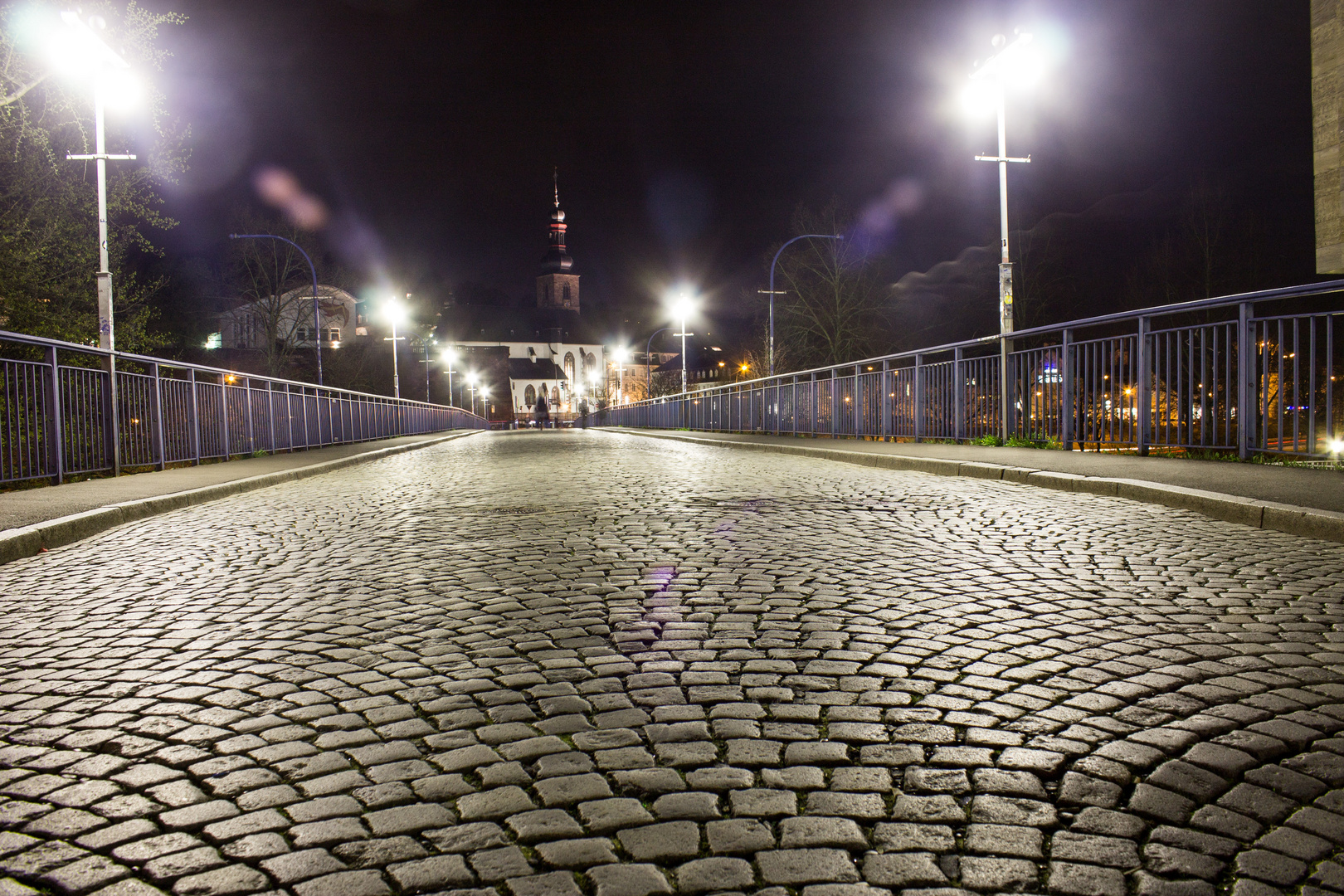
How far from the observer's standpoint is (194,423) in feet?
50.1

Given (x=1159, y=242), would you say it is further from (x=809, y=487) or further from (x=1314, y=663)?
(x=1314, y=663)

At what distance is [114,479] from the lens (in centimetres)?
1201

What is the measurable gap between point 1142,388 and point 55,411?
13737 millimetres

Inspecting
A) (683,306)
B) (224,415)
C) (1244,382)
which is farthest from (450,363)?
(1244,382)

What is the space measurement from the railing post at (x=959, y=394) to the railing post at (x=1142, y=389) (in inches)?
179

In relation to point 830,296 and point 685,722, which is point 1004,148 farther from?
point 830,296

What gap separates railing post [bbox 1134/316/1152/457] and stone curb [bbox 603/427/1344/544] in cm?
229

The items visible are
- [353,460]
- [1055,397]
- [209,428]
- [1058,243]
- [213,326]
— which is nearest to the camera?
[1055,397]

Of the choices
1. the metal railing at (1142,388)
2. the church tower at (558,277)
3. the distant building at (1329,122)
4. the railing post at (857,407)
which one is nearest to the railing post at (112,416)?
the metal railing at (1142,388)

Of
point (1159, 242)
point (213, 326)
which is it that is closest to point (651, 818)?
point (1159, 242)

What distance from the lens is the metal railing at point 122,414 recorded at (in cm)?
1034

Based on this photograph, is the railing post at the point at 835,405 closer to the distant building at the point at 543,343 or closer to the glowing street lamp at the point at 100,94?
the glowing street lamp at the point at 100,94

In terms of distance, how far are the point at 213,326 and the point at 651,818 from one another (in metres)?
69.5

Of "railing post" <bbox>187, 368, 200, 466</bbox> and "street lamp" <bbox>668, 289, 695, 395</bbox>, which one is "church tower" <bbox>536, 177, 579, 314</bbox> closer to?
"street lamp" <bbox>668, 289, 695, 395</bbox>
